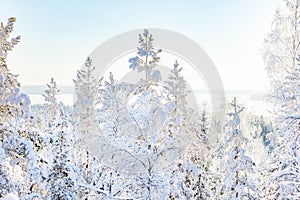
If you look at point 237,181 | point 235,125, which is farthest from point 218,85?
point 237,181

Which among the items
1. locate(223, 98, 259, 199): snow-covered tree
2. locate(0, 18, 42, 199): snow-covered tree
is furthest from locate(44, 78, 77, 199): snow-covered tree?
locate(223, 98, 259, 199): snow-covered tree

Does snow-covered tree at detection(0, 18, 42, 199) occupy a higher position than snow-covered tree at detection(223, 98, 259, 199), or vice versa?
snow-covered tree at detection(0, 18, 42, 199)

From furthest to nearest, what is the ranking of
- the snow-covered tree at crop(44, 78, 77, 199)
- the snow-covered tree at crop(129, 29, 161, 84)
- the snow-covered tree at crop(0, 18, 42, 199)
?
the snow-covered tree at crop(44, 78, 77, 199) → the snow-covered tree at crop(129, 29, 161, 84) → the snow-covered tree at crop(0, 18, 42, 199)

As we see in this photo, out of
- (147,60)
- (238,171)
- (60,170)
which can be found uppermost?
(147,60)

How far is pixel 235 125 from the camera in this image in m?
12.2

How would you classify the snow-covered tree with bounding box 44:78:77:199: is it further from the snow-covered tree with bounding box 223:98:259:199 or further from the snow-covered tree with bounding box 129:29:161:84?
the snow-covered tree with bounding box 223:98:259:199

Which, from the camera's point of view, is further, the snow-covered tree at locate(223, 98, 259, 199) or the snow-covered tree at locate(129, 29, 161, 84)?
the snow-covered tree at locate(223, 98, 259, 199)

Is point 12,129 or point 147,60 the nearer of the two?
point 12,129

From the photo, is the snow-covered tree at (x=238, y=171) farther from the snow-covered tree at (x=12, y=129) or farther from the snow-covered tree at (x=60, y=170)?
the snow-covered tree at (x=12, y=129)

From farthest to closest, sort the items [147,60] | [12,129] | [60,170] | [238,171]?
1. [238,171]
2. [60,170]
3. [147,60]
4. [12,129]

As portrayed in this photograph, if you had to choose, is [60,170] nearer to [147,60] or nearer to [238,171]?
[147,60]

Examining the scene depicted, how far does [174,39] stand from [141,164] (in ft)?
34.9

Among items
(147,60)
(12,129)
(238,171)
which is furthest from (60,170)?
(238,171)

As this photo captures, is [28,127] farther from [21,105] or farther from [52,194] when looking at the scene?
[52,194]
